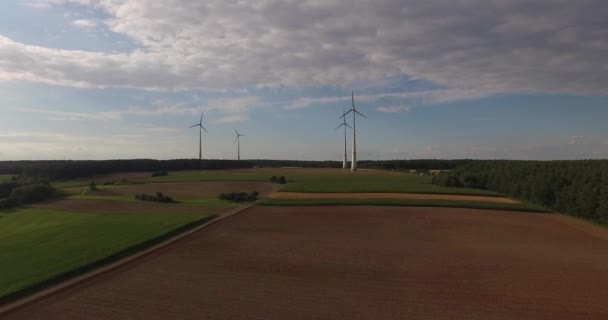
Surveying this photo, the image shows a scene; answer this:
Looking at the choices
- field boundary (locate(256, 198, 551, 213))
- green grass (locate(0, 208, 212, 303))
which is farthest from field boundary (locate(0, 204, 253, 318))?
field boundary (locate(256, 198, 551, 213))

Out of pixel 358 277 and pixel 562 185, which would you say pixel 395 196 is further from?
pixel 358 277

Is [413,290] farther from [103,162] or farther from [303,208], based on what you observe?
[103,162]

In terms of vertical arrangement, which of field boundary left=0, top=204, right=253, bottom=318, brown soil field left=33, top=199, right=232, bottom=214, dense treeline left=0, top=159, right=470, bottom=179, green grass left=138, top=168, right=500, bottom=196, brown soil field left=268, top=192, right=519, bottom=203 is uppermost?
dense treeline left=0, top=159, right=470, bottom=179

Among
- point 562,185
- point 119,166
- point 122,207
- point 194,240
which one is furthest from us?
point 119,166

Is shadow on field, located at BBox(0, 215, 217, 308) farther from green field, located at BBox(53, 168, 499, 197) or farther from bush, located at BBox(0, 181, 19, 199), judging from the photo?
bush, located at BBox(0, 181, 19, 199)

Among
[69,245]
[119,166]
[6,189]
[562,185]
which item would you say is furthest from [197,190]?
[119,166]

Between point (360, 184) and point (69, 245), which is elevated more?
point (360, 184)

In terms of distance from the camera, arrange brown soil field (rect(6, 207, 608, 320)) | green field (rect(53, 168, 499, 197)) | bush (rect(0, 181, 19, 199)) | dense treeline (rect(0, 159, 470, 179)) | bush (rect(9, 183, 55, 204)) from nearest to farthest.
A: brown soil field (rect(6, 207, 608, 320)), bush (rect(9, 183, 55, 204)), green field (rect(53, 168, 499, 197)), bush (rect(0, 181, 19, 199)), dense treeline (rect(0, 159, 470, 179))
